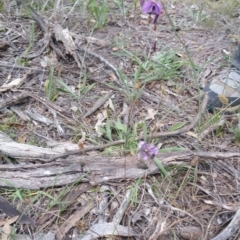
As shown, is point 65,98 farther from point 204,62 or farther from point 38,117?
point 204,62

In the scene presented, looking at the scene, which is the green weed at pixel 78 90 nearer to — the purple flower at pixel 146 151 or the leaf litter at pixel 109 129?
the leaf litter at pixel 109 129

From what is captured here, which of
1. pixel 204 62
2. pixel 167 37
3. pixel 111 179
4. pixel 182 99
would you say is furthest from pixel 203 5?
pixel 111 179

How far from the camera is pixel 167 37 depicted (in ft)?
7.61

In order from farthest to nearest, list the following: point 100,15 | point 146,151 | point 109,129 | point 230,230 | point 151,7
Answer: point 100,15
point 151,7
point 109,129
point 146,151
point 230,230

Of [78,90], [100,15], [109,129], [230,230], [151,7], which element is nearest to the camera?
[230,230]

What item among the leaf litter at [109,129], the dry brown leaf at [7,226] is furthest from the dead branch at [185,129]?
the dry brown leaf at [7,226]

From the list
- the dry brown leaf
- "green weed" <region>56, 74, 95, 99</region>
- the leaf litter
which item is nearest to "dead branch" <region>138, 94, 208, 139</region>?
the leaf litter

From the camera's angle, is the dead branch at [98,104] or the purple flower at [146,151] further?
the dead branch at [98,104]

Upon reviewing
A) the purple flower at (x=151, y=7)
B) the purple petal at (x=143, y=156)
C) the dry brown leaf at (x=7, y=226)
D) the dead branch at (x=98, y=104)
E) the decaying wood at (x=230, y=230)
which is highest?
the purple flower at (x=151, y=7)

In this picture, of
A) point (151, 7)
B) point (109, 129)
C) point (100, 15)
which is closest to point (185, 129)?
point (109, 129)

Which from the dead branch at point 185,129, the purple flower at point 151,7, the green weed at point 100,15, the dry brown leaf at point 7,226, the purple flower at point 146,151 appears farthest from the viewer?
the green weed at point 100,15

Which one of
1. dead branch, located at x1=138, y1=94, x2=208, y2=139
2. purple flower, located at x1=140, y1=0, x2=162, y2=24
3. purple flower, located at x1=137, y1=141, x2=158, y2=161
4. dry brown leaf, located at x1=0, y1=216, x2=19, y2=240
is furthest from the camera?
Answer: purple flower, located at x1=140, y1=0, x2=162, y2=24

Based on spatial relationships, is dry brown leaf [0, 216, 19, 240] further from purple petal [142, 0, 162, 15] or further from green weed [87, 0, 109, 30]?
green weed [87, 0, 109, 30]

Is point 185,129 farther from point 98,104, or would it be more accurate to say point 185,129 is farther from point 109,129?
point 98,104
